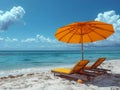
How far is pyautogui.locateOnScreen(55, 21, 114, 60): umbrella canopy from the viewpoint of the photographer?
Result: 25.2ft

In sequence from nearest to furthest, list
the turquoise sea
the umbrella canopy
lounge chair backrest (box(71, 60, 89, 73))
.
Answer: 1. lounge chair backrest (box(71, 60, 89, 73))
2. the umbrella canopy
3. the turquoise sea

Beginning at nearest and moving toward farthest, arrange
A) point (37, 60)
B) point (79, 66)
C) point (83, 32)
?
point (79, 66)
point (83, 32)
point (37, 60)

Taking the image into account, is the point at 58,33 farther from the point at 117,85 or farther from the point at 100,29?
the point at 117,85

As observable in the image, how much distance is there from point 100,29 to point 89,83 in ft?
7.80

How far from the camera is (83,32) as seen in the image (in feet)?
28.3

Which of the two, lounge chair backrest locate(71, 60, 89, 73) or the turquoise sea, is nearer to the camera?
lounge chair backrest locate(71, 60, 89, 73)

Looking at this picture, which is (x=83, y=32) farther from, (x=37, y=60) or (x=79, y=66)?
(x=37, y=60)

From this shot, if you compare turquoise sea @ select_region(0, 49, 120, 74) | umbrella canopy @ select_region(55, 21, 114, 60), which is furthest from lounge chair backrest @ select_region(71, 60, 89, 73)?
turquoise sea @ select_region(0, 49, 120, 74)

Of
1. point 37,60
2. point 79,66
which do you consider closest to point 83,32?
point 79,66

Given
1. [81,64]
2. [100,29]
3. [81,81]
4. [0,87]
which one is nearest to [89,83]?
[81,81]

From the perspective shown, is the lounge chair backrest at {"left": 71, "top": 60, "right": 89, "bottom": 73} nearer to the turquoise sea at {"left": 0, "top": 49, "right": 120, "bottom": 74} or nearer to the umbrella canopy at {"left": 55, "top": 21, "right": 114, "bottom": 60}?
the umbrella canopy at {"left": 55, "top": 21, "right": 114, "bottom": 60}

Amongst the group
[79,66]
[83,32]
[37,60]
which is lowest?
[37,60]

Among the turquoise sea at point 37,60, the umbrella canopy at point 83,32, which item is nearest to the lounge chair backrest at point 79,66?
the umbrella canopy at point 83,32

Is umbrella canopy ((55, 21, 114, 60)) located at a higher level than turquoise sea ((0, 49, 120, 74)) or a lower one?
higher
